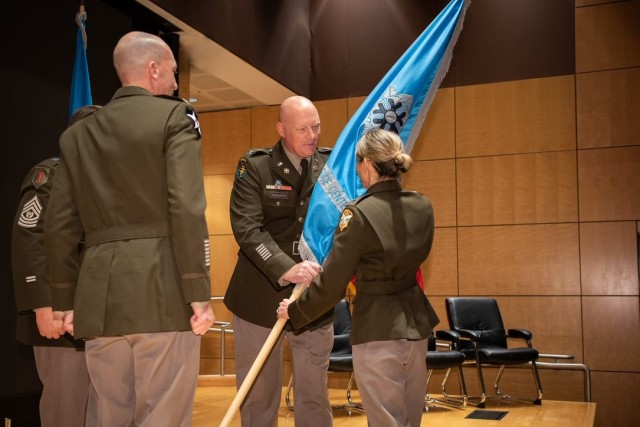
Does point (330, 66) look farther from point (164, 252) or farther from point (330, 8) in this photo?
point (164, 252)

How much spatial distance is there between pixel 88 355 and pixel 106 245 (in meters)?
0.35

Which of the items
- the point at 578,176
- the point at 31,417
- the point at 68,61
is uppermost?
the point at 68,61

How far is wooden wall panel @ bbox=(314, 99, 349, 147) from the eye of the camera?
841 cm

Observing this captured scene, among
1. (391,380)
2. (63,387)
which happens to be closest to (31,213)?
(63,387)

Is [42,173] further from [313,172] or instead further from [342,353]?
[342,353]

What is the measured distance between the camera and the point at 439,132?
8.01m

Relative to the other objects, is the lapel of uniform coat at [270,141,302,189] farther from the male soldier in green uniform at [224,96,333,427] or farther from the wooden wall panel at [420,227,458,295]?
the wooden wall panel at [420,227,458,295]

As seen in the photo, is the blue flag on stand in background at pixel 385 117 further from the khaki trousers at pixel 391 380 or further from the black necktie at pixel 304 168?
the khaki trousers at pixel 391 380

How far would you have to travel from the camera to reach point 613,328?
281 inches

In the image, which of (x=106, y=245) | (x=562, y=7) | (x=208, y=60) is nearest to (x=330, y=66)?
(x=208, y=60)

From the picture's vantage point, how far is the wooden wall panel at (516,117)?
750 cm

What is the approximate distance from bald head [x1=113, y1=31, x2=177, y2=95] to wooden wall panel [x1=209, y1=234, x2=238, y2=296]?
21.5 ft

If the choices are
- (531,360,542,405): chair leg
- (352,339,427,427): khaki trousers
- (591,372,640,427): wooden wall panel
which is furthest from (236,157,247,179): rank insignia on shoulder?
(591,372,640,427): wooden wall panel

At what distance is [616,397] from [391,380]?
519cm
